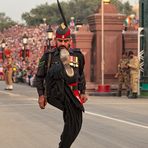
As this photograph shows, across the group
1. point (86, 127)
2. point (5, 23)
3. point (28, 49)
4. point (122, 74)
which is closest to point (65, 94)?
point (86, 127)

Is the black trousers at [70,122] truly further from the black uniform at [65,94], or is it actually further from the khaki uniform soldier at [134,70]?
the khaki uniform soldier at [134,70]

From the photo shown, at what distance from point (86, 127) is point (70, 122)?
5673 millimetres

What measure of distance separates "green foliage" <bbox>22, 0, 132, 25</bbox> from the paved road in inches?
4763

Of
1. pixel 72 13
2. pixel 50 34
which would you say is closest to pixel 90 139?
pixel 50 34

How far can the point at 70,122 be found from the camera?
28.0 feet

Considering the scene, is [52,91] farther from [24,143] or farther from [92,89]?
[92,89]

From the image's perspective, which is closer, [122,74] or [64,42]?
[64,42]

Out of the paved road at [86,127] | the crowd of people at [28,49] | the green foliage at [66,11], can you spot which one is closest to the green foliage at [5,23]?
the green foliage at [66,11]

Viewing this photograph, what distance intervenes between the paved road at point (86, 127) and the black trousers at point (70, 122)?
8.08 ft

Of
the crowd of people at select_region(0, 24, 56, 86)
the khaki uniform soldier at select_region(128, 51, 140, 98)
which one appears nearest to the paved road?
the khaki uniform soldier at select_region(128, 51, 140, 98)

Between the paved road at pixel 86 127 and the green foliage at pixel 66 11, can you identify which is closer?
the paved road at pixel 86 127

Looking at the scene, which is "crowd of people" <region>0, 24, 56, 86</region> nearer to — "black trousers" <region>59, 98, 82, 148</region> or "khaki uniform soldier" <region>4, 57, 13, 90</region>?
"khaki uniform soldier" <region>4, 57, 13, 90</region>

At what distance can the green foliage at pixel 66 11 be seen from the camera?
5657 inches

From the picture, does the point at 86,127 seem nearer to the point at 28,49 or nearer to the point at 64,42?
the point at 64,42
